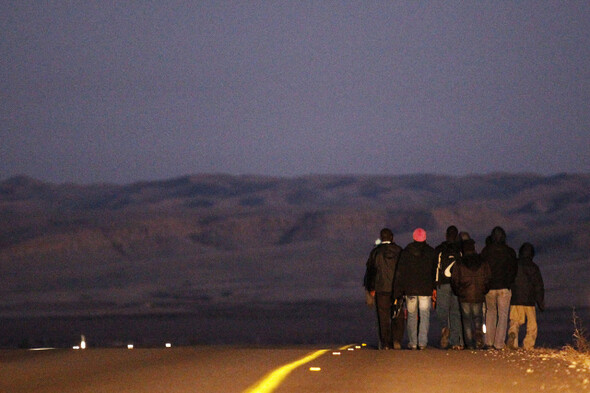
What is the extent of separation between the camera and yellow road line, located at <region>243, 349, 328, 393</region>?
11.0 metres

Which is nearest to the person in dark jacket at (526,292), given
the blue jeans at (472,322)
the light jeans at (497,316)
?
the light jeans at (497,316)

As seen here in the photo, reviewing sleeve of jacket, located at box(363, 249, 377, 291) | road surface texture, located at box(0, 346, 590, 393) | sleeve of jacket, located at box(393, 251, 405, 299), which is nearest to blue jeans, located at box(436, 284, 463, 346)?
sleeve of jacket, located at box(393, 251, 405, 299)

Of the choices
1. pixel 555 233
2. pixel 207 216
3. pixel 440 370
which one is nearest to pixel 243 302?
pixel 555 233

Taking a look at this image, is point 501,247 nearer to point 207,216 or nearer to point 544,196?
point 207,216

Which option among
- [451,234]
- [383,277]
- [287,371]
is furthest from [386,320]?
[287,371]

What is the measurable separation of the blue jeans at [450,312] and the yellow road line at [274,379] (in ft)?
14.3

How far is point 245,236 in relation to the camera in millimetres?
116250

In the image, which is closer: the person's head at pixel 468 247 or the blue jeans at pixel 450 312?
the person's head at pixel 468 247

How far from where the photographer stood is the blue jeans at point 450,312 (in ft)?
60.6

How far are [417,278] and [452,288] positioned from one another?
622mm

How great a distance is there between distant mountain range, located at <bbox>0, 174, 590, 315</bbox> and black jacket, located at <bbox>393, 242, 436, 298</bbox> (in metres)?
39.7

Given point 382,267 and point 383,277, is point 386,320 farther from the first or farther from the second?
point 382,267

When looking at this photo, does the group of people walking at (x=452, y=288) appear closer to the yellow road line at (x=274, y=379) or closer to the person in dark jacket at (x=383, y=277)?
the person in dark jacket at (x=383, y=277)

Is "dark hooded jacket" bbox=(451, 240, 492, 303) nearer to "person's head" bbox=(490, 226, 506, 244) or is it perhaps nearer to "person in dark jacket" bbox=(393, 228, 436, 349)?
"person in dark jacket" bbox=(393, 228, 436, 349)
